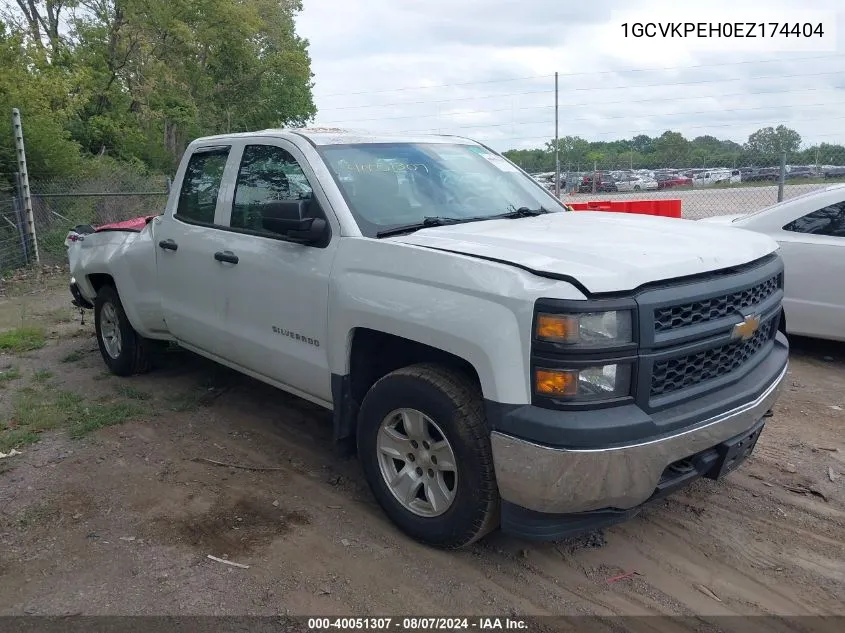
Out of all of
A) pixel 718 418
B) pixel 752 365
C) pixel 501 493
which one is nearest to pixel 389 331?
pixel 501 493

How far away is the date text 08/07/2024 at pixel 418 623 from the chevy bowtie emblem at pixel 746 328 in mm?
1501

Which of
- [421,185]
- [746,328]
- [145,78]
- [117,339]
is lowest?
[117,339]

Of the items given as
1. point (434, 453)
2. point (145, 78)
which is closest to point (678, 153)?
point (434, 453)

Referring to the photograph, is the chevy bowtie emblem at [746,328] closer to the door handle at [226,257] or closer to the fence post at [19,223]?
the door handle at [226,257]

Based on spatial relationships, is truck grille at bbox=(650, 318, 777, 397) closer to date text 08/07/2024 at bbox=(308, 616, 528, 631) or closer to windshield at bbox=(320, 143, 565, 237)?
date text 08/07/2024 at bbox=(308, 616, 528, 631)

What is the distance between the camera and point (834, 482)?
4.08 m

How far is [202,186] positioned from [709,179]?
35.8ft

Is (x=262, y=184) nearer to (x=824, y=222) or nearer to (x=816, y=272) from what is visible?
(x=816, y=272)

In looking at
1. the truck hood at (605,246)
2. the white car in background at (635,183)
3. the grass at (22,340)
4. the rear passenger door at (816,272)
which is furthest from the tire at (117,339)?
the white car in background at (635,183)

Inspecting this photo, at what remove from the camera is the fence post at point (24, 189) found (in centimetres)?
1299

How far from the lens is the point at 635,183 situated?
599 inches

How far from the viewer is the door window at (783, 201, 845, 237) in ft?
19.9

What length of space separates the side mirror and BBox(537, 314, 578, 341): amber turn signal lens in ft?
4.74

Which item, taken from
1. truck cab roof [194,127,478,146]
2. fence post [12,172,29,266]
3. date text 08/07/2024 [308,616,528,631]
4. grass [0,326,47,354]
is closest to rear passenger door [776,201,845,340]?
truck cab roof [194,127,478,146]
